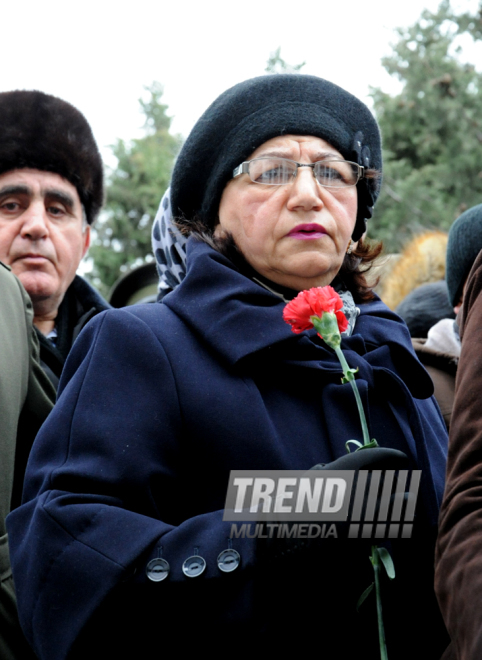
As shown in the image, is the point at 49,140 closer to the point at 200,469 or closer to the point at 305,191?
the point at 305,191

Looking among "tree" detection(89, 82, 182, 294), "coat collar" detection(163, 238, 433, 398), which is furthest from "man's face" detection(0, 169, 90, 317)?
"tree" detection(89, 82, 182, 294)

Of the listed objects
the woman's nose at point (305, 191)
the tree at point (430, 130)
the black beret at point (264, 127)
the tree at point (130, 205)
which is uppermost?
the black beret at point (264, 127)

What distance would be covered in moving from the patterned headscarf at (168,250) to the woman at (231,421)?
231 millimetres

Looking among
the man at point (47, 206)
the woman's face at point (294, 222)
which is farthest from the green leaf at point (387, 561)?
the man at point (47, 206)

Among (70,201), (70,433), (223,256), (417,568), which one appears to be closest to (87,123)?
(70,201)

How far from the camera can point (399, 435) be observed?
6.38 feet

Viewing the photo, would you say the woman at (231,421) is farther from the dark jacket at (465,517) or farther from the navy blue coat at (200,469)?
the dark jacket at (465,517)

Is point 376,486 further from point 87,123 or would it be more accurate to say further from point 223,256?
point 87,123

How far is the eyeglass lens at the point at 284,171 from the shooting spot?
2.08 meters

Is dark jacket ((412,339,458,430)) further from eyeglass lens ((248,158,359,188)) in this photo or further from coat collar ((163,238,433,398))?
eyeglass lens ((248,158,359,188))

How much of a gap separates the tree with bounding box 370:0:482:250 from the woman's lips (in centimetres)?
1228

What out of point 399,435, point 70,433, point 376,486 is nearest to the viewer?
point 376,486

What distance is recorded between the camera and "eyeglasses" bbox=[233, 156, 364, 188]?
2076 millimetres

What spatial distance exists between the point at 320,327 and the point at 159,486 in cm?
51
